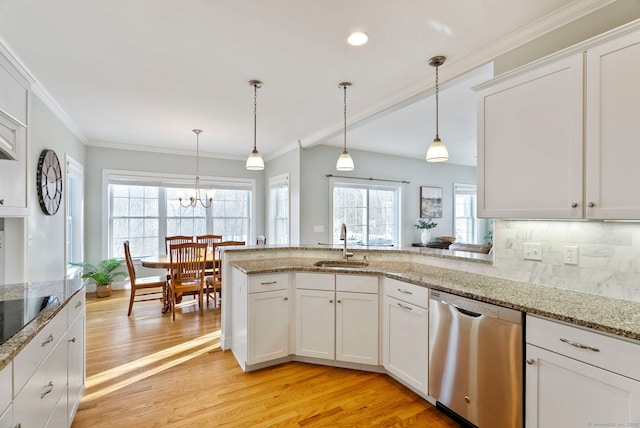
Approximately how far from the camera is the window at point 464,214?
7203 mm

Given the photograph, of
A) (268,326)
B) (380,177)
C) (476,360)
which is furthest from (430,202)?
(476,360)

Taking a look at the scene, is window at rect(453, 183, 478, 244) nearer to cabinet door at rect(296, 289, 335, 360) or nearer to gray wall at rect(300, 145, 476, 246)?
gray wall at rect(300, 145, 476, 246)

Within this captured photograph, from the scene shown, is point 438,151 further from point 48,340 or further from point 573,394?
point 48,340

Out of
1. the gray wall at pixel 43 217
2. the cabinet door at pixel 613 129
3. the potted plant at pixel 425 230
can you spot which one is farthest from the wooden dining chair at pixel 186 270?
the potted plant at pixel 425 230

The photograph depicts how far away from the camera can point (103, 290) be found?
4.95 metres

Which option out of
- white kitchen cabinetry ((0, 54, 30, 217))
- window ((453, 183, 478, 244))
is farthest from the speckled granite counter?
window ((453, 183, 478, 244))

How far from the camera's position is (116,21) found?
200 centimetres

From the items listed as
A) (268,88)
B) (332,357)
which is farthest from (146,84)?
(332,357)

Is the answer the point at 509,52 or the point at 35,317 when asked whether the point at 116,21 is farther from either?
the point at 509,52

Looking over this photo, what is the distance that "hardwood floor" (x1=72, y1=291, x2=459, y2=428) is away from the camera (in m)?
2.01

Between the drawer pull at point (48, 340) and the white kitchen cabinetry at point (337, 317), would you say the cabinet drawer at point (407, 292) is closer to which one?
the white kitchen cabinetry at point (337, 317)

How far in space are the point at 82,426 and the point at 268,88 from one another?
3033 millimetres

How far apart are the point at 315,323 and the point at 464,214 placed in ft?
19.6

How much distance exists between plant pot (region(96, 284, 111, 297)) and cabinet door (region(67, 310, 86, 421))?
335 centimetres
